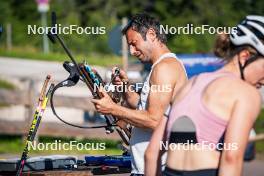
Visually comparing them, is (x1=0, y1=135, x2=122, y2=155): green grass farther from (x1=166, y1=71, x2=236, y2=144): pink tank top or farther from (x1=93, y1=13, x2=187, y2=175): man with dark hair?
(x1=166, y1=71, x2=236, y2=144): pink tank top

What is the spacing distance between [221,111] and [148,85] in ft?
5.18

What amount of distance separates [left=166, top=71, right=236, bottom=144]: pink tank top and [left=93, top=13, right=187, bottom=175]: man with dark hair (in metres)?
1.06

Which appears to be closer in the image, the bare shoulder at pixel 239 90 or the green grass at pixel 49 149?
the bare shoulder at pixel 239 90

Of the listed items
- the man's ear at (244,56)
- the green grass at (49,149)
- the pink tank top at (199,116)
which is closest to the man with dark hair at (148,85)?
the pink tank top at (199,116)

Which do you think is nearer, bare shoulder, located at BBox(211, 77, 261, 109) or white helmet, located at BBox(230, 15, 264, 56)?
bare shoulder, located at BBox(211, 77, 261, 109)

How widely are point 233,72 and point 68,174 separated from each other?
2.42 meters

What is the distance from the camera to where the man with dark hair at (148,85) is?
17.6 feet

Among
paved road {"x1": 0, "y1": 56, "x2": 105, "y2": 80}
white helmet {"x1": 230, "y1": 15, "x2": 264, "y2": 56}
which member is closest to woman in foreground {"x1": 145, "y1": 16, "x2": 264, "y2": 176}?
white helmet {"x1": 230, "y1": 15, "x2": 264, "y2": 56}

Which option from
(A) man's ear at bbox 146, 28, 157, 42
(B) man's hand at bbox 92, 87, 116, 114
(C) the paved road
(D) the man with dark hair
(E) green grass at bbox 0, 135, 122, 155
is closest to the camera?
(D) the man with dark hair

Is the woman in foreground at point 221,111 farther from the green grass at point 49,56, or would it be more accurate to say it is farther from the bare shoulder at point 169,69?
the green grass at point 49,56

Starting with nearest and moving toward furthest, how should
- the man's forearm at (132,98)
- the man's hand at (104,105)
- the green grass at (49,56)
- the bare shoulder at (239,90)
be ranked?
the bare shoulder at (239,90)
the man's hand at (104,105)
the man's forearm at (132,98)
the green grass at (49,56)

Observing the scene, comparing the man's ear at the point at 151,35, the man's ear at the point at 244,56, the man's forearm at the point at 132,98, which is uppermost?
the man's ear at the point at 151,35

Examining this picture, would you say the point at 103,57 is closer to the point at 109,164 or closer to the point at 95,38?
the point at 95,38

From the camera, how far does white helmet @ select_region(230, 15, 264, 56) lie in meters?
4.04
